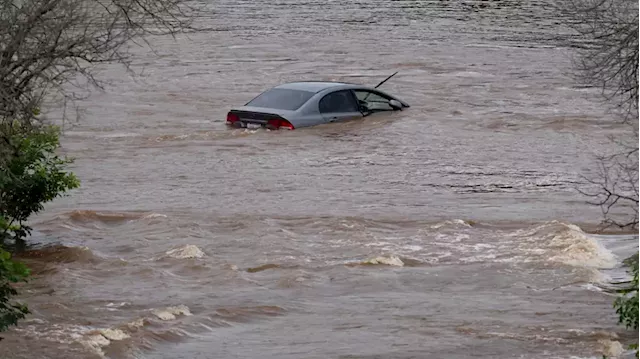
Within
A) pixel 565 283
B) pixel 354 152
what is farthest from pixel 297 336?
pixel 354 152

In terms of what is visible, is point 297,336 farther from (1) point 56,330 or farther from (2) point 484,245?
(2) point 484,245

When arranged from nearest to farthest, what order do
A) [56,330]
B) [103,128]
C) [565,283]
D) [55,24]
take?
[55,24], [56,330], [565,283], [103,128]

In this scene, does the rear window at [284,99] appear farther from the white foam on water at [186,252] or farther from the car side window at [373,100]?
the white foam on water at [186,252]

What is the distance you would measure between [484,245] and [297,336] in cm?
480

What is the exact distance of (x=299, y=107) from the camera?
2361 centimetres

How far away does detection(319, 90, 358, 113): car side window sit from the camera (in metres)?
24.0

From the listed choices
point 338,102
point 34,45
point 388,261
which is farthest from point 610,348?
point 338,102

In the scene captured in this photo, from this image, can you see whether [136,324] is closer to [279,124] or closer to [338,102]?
[279,124]

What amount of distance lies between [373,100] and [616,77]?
6.60 metres

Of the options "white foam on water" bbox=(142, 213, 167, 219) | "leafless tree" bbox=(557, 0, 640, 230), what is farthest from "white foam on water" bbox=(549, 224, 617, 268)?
"white foam on water" bbox=(142, 213, 167, 219)

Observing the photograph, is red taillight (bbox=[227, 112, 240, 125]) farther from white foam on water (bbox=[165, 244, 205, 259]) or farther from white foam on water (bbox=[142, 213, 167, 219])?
white foam on water (bbox=[165, 244, 205, 259])

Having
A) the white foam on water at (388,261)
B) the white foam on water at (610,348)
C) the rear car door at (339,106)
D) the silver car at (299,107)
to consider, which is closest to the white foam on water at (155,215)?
the white foam on water at (388,261)

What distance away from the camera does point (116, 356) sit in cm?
1171

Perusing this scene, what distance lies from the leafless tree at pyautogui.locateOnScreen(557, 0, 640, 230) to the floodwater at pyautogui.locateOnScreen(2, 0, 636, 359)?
58cm
